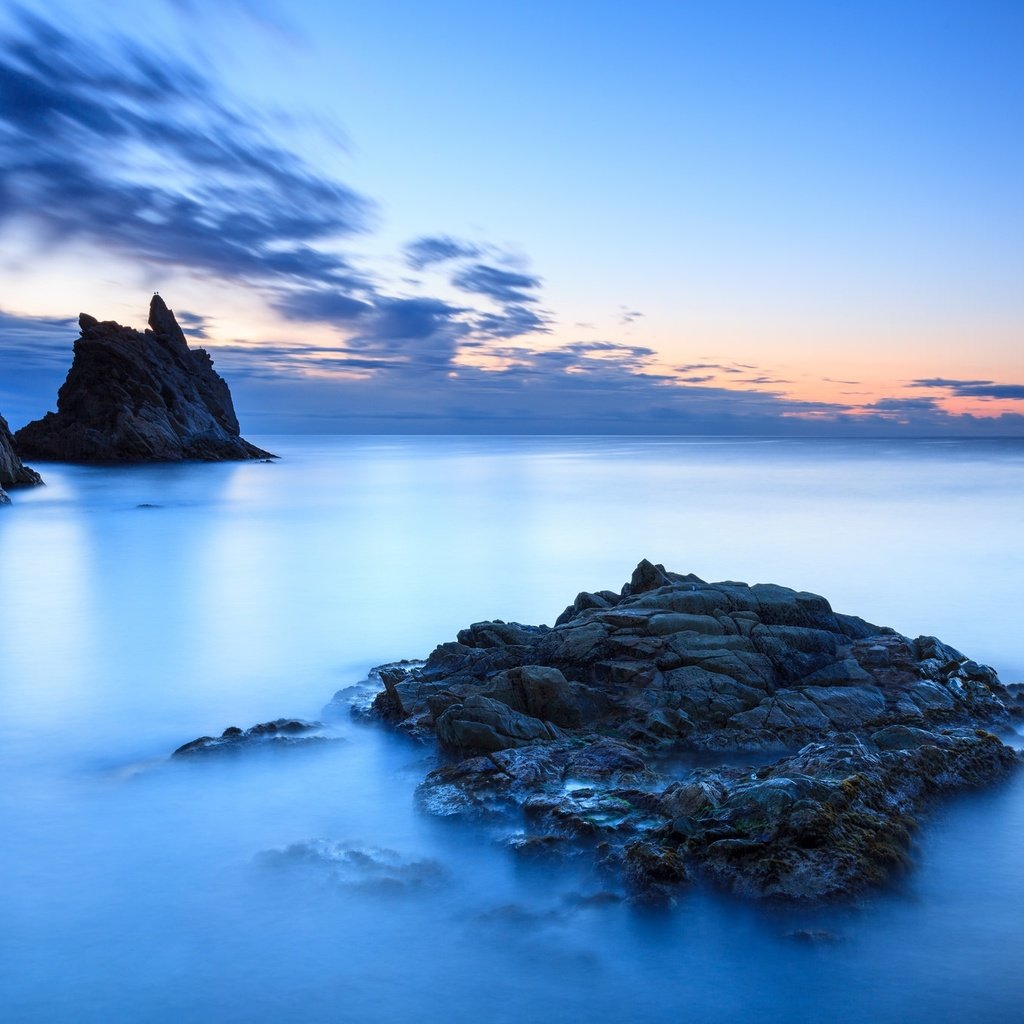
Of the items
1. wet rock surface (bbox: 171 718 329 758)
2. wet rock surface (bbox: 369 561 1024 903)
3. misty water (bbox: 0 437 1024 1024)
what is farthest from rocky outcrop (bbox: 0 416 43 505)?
wet rock surface (bbox: 369 561 1024 903)

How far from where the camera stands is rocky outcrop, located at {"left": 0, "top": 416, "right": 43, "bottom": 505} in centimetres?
5881

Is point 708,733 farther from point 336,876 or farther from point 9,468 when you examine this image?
point 9,468

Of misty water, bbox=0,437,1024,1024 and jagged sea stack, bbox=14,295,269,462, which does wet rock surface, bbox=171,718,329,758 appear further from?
jagged sea stack, bbox=14,295,269,462

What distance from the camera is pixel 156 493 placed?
201ft

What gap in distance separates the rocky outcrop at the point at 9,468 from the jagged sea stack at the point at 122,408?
97.0ft

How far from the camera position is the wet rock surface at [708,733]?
883cm

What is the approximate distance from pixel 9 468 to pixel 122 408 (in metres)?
34.4

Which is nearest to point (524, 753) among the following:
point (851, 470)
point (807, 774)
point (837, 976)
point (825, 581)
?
point (807, 774)

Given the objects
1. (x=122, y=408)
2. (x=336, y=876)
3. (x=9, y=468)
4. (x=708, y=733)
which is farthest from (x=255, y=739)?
(x=122, y=408)

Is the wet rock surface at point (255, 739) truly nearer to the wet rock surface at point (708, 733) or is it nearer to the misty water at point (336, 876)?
the misty water at point (336, 876)

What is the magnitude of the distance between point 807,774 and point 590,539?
95.6 feet

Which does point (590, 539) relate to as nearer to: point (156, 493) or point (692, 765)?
point (692, 765)

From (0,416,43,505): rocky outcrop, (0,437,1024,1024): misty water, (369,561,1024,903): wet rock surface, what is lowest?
(0,437,1024,1024): misty water

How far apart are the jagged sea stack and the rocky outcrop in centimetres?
2956
